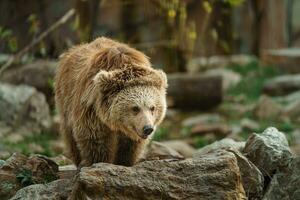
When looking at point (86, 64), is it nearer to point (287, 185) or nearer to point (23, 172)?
point (23, 172)

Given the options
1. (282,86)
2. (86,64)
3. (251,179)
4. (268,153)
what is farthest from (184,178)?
(282,86)

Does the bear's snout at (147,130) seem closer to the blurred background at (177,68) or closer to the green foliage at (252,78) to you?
the blurred background at (177,68)

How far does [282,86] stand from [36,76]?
515 cm

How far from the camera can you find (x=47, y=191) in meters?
5.52

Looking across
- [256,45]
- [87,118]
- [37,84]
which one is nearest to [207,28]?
[256,45]

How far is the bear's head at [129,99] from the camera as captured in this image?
6.05 metres

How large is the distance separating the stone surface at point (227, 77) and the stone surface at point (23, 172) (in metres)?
9.19

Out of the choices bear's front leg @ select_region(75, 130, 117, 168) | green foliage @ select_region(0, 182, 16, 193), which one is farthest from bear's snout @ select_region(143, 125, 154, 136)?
green foliage @ select_region(0, 182, 16, 193)

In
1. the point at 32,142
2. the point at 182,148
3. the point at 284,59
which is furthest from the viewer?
the point at 284,59

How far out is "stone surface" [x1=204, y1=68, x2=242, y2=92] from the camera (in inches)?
603

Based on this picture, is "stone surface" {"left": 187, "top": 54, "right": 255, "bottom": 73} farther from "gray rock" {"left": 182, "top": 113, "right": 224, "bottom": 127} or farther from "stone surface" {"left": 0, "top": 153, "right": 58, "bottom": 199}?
"stone surface" {"left": 0, "top": 153, "right": 58, "bottom": 199}

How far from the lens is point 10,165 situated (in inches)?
240

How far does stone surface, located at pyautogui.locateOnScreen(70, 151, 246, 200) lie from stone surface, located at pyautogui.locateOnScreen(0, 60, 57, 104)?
6.93 metres

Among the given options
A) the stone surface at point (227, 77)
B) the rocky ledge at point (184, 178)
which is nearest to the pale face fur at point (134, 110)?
the rocky ledge at point (184, 178)
